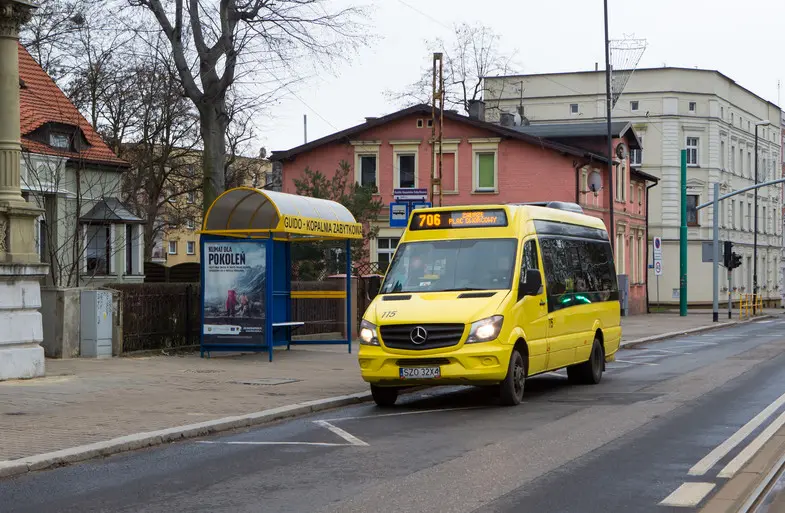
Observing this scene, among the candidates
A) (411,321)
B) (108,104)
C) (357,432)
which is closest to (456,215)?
(411,321)

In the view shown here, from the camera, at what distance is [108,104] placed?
50.1 meters

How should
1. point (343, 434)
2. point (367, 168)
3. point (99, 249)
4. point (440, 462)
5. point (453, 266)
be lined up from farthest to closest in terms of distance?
point (367, 168) → point (99, 249) → point (453, 266) → point (343, 434) → point (440, 462)

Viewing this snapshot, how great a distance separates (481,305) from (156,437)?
15.3 feet

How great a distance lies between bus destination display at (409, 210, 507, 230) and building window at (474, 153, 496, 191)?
119ft

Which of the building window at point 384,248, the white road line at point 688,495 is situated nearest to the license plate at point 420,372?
the white road line at point 688,495

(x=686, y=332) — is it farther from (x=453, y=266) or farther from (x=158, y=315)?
(x=453, y=266)

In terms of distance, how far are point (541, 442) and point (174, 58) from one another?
20579 millimetres

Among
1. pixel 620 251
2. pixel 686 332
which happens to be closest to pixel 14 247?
pixel 686 332

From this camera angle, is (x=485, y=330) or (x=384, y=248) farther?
(x=384, y=248)

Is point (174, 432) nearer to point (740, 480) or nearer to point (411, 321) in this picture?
point (411, 321)

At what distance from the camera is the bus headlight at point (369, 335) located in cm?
1495

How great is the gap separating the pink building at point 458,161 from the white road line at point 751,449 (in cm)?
3893

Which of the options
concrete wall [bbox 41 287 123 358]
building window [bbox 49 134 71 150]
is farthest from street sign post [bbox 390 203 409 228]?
building window [bbox 49 134 71 150]

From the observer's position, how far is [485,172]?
173 feet
